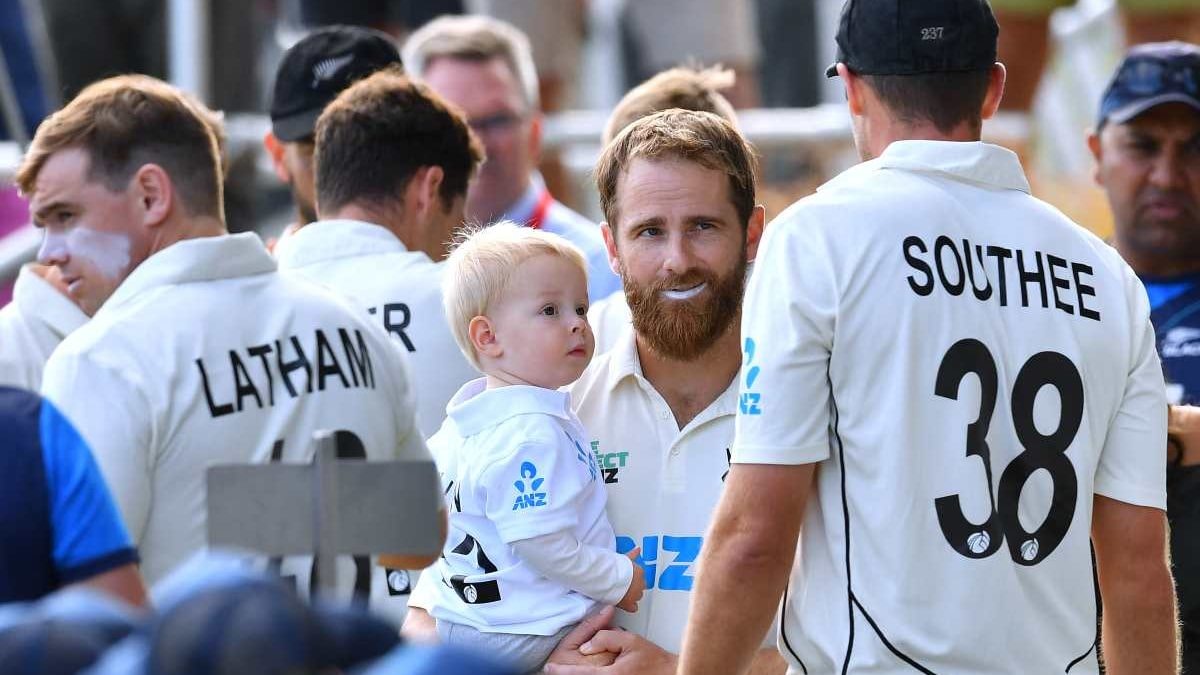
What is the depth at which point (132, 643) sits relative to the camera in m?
1.81

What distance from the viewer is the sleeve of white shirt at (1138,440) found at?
337 cm

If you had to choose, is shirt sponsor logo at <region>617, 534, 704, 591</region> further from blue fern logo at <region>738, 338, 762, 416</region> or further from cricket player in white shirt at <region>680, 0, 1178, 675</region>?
blue fern logo at <region>738, 338, 762, 416</region>

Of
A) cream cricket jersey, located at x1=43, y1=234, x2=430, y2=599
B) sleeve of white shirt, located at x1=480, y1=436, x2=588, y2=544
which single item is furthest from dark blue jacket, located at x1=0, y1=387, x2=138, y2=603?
sleeve of white shirt, located at x1=480, y1=436, x2=588, y2=544

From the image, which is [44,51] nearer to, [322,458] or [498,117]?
[498,117]

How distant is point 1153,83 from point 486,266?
2.39 m

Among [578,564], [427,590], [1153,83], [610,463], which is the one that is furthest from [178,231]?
[1153,83]

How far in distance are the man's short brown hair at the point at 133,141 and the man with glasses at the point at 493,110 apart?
2.12 m

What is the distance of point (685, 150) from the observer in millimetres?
3887

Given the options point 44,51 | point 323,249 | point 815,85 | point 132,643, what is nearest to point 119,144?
point 323,249

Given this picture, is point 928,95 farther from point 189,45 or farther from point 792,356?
point 189,45

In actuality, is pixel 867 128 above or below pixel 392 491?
above

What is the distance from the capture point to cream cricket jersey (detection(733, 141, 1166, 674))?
3.15 meters

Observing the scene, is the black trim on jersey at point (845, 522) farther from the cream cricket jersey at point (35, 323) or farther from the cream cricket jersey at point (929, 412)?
the cream cricket jersey at point (35, 323)

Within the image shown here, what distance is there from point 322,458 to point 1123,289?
1.55 m
